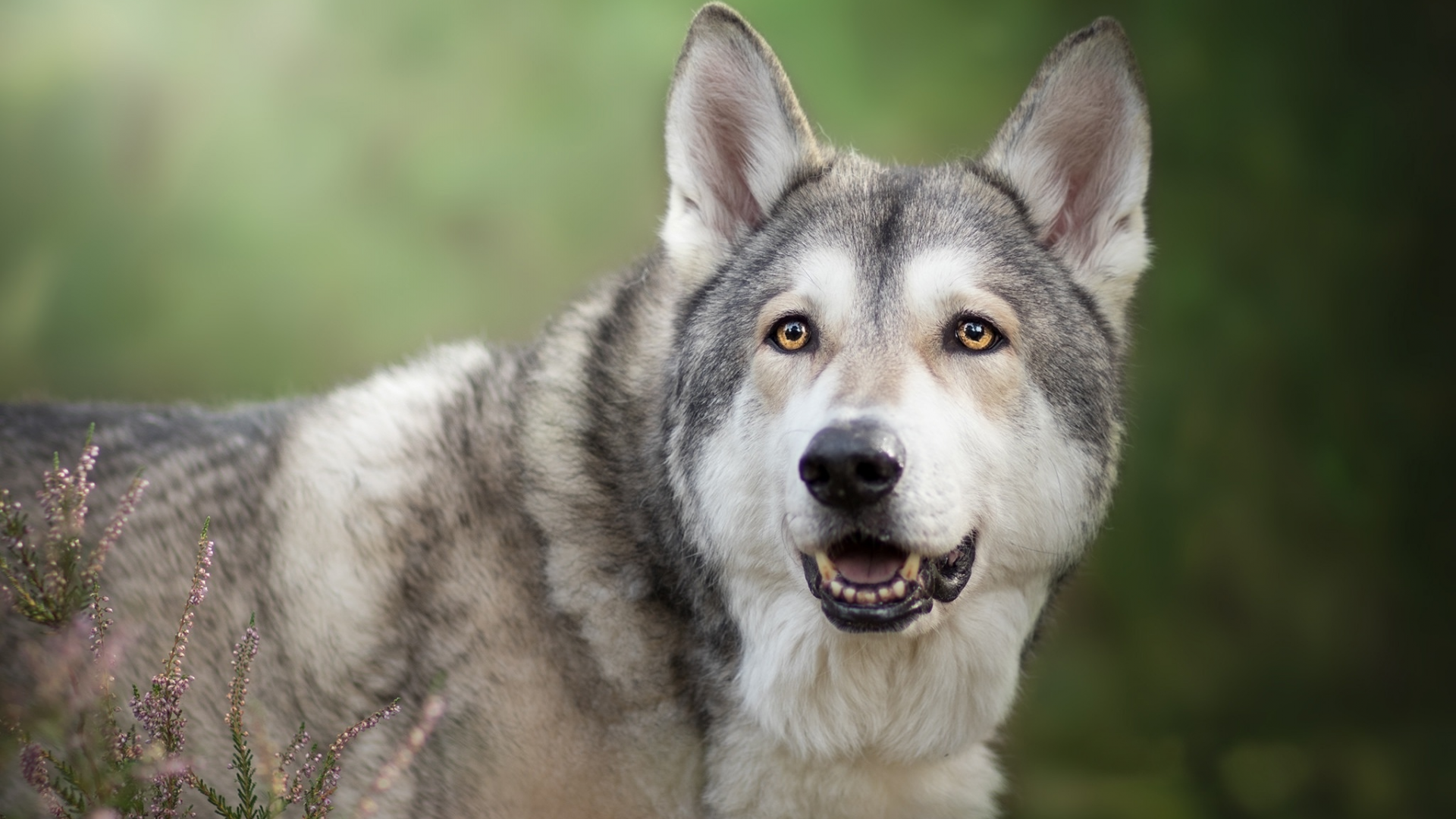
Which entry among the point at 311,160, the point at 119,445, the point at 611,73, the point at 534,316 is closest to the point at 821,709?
the point at 119,445

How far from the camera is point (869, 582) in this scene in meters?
2.72

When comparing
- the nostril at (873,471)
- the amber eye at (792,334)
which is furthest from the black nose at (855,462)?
the amber eye at (792,334)

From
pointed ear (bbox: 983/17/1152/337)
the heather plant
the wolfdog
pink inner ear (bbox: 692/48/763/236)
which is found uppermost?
pointed ear (bbox: 983/17/1152/337)

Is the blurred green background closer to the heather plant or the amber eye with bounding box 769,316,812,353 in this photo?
the amber eye with bounding box 769,316,812,353

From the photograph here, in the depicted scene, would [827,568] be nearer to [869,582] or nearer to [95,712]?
[869,582]

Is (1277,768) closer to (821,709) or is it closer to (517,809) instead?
(821,709)

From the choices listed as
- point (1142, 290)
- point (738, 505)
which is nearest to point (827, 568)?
point (738, 505)

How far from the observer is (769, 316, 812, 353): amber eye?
2998 mm

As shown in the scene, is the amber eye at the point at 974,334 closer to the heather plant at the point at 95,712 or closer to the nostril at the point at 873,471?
the nostril at the point at 873,471

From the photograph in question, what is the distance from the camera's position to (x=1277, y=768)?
542 centimetres

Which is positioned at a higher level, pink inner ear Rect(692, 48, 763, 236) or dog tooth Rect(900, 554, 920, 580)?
pink inner ear Rect(692, 48, 763, 236)

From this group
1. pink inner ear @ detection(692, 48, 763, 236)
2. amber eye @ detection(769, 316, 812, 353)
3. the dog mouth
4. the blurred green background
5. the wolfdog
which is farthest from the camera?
the blurred green background

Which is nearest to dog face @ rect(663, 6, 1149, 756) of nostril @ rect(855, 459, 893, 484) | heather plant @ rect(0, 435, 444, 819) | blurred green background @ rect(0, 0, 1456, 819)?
nostril @ rect(855, 459, 893, 484)

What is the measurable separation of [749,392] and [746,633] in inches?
25.5
